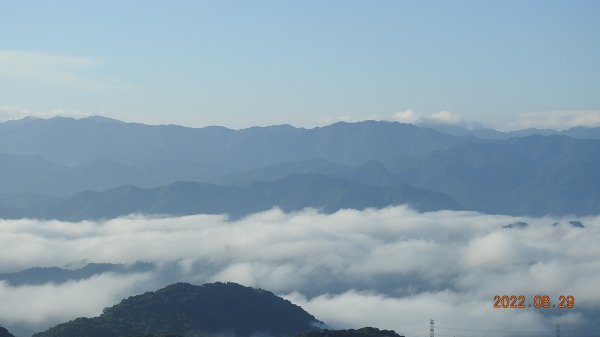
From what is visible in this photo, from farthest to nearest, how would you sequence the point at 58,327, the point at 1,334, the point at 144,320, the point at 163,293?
the point at 163,293, the point at 144,320, the point at 58,327, the point at 1,334

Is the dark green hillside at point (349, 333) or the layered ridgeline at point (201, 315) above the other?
the layered ridgeline at point (201, 315)

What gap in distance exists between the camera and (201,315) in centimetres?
15762

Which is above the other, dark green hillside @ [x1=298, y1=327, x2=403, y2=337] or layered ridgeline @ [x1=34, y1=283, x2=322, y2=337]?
layered ridgeline @ [x1=34, y1=283, x2=322, y2=337]

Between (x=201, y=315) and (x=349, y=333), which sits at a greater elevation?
(x=201, y=315)

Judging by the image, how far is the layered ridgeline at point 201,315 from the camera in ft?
Answer: 481

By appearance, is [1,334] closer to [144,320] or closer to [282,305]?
[144,320]

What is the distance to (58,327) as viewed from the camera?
14050 centimetres

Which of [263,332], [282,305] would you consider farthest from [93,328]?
[282,305]

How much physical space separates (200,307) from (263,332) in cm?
1198

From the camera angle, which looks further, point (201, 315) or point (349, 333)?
point (201, 315)

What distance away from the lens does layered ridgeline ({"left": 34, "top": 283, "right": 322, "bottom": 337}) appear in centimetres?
14675

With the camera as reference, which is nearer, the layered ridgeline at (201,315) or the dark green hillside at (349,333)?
the dark green hillside at (349,333)

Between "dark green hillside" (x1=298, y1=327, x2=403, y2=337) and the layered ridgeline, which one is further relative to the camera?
the layered ridgeline

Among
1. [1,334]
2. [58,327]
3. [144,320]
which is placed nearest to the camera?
[1,334]
